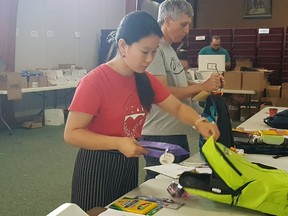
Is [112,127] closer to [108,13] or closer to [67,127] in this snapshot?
[67,127]

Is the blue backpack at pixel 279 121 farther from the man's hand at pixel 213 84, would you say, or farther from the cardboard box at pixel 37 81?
the cardboard box at pixel 37 81

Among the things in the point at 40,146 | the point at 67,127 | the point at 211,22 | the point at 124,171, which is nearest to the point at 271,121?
the point at 124,171

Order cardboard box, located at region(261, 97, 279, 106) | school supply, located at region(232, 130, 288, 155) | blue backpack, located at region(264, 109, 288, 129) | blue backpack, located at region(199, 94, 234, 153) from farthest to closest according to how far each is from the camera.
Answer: cardboard box, located at region(261, 97, 279, 106) < blue backpack, located at region(264, 109, 288, 129) < school supply, located at region(232, 130, 288, 155) < blue backpack, located at region(199, 94, 234, 153)

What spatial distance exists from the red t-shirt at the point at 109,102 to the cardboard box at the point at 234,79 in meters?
4.76

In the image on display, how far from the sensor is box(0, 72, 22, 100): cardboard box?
5059 millimetres

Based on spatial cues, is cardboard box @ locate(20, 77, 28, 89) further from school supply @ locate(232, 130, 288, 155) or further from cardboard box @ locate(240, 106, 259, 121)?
school supply @ locate(232, 130, 288, 155)

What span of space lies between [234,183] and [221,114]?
639 mm

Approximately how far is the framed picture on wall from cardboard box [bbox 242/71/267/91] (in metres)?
3.54

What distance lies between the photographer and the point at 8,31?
563 cm

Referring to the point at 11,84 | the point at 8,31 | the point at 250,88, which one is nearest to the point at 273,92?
the point at 250,88

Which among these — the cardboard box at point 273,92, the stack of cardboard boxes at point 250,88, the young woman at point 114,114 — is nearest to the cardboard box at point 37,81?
the stack of cardboard boxes at point 250,88

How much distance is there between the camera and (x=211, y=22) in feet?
31.9

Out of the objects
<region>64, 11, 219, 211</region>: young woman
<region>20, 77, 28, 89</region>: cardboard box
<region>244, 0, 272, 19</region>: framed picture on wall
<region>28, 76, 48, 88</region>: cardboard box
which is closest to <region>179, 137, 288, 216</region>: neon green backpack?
<region>64, 11, 219, 211</region>: young woman

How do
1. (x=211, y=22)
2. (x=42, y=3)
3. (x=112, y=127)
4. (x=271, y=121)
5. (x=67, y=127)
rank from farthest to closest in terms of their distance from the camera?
(x=211, y=22)
(x=42, y=3)
(x=271, y=121)
(x=112, y=127)
(x=67, y=127)
